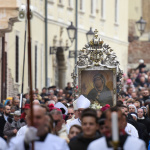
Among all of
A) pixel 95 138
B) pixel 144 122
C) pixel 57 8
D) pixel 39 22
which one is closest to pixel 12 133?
pixel 144 122

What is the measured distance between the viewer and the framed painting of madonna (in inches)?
827

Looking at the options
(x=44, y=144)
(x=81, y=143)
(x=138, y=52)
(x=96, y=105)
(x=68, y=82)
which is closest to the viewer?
(x=44, y=144)

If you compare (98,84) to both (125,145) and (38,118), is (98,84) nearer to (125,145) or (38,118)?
(125,145)

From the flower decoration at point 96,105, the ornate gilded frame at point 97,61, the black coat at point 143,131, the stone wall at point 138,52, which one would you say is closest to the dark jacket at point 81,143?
the black coat at point 143,131

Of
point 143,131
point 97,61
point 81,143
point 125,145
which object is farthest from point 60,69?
point 125,145

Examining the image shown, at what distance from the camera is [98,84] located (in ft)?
70.0

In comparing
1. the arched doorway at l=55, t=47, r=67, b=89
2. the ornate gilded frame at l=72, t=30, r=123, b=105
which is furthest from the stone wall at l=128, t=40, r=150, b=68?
the ornate gilded frame at l=72, t=30, r=123, b=105

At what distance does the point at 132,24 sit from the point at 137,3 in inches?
134

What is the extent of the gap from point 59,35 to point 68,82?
4.08m

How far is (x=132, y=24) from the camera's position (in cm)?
6550

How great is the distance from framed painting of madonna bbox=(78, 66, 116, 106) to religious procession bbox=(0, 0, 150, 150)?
3cm

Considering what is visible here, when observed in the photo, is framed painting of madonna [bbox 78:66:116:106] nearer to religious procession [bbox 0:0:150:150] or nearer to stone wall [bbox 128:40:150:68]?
religious procession [bbox 0:0:150:150]

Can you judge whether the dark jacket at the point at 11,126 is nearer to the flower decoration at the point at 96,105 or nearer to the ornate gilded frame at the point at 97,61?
the flower decoration at the point at 96,105

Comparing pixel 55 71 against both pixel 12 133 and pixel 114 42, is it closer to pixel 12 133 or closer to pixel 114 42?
pixel 114 42
